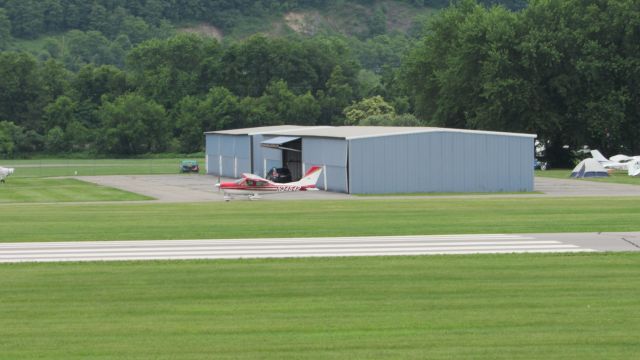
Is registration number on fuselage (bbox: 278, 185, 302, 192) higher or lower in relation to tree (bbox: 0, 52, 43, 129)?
lower

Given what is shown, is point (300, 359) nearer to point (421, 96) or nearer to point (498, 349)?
point (498, 349)

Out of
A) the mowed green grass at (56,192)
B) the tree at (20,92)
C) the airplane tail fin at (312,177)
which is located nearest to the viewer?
Result: the mowed green grass at (56,192)

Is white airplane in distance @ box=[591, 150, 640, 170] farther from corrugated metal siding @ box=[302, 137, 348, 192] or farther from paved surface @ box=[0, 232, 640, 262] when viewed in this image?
paved surface @ box=[0, 232, 640, 262]

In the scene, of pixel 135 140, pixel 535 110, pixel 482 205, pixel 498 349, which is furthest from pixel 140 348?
pixel 135 140

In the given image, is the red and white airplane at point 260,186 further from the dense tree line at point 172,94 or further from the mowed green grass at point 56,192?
the dense tree line at point 172,94

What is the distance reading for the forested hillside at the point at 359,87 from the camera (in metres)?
80.7

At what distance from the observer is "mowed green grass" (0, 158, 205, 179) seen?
8231 cm

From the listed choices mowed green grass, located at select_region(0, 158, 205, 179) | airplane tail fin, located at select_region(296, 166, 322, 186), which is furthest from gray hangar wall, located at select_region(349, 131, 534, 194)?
mowed green grass, located at select_region(0, 158, 205, 179)

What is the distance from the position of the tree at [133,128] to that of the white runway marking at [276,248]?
89412 mm

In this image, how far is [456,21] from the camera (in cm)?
9369

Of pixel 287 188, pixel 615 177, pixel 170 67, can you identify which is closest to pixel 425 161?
pixel 287 188

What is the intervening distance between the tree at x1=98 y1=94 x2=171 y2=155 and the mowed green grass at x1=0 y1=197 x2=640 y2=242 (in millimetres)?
69229

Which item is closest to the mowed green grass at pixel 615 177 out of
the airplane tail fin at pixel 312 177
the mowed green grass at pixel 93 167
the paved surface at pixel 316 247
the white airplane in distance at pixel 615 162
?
the white airplane in distance at pixel 615 162

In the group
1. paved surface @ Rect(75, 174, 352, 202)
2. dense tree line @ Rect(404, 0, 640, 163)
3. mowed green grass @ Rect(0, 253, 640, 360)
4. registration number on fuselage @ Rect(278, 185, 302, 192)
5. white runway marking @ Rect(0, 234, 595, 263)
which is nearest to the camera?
mowed green grass @ Rect(0, 253, 640, 360)
